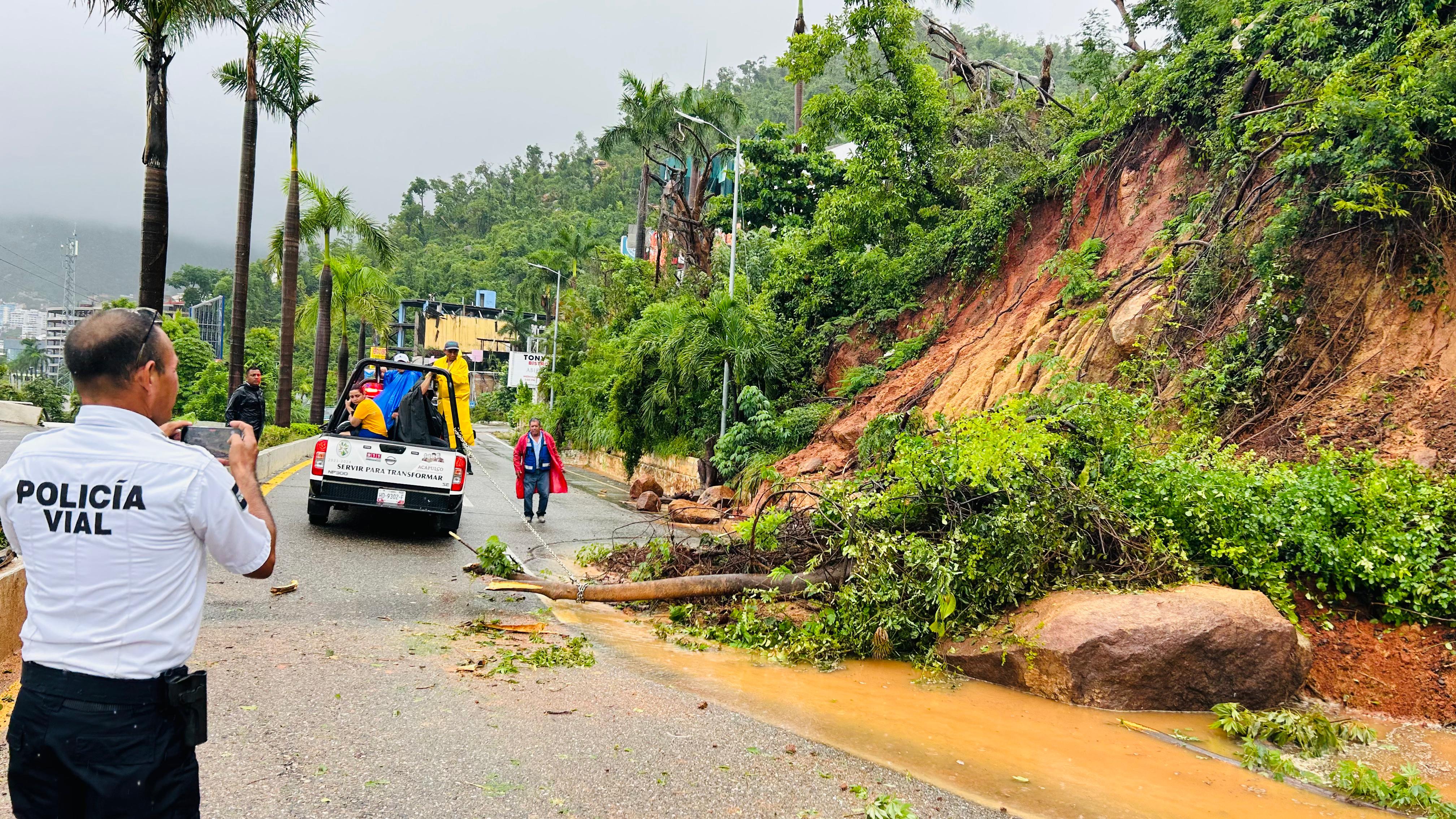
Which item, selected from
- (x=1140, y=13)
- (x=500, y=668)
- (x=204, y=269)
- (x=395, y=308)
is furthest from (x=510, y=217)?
(x=500, y=668)

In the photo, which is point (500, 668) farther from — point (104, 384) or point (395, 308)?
point (395, 308)

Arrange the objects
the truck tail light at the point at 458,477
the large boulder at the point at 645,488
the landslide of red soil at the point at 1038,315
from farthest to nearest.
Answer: the large boulder at the point at 645,488
the landslide of red soil at the point at 1038,315
the truck tail light at the point at 458,477

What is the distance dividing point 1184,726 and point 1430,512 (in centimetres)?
318

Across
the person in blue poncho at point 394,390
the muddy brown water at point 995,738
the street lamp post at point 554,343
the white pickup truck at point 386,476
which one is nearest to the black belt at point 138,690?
the muddy brown water at point 995,738

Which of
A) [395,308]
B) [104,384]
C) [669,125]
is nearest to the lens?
[104,384]

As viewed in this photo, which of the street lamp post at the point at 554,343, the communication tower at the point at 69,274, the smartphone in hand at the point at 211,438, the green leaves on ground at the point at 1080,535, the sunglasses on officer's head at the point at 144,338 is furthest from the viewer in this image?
the communication tower at the point at 69,274

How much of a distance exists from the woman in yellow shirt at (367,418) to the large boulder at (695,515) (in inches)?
234

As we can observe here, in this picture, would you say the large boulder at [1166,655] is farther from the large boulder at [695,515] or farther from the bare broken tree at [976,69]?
the bare broken tree at [976,69]

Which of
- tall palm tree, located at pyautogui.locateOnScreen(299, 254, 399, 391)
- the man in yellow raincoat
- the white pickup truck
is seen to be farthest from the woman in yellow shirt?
tall palm tree, located at pyautogui.locateOnScreen(299, 254, 399, 391)

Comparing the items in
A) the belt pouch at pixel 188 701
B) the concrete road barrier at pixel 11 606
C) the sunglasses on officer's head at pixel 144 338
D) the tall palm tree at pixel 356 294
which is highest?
the tall palm tree at pixel 356 294

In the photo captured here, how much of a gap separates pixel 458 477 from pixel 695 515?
6481mm

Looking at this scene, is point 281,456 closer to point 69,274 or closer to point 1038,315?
point 1038,315

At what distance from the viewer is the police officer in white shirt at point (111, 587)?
8.08 feet

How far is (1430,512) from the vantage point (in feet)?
26.1
